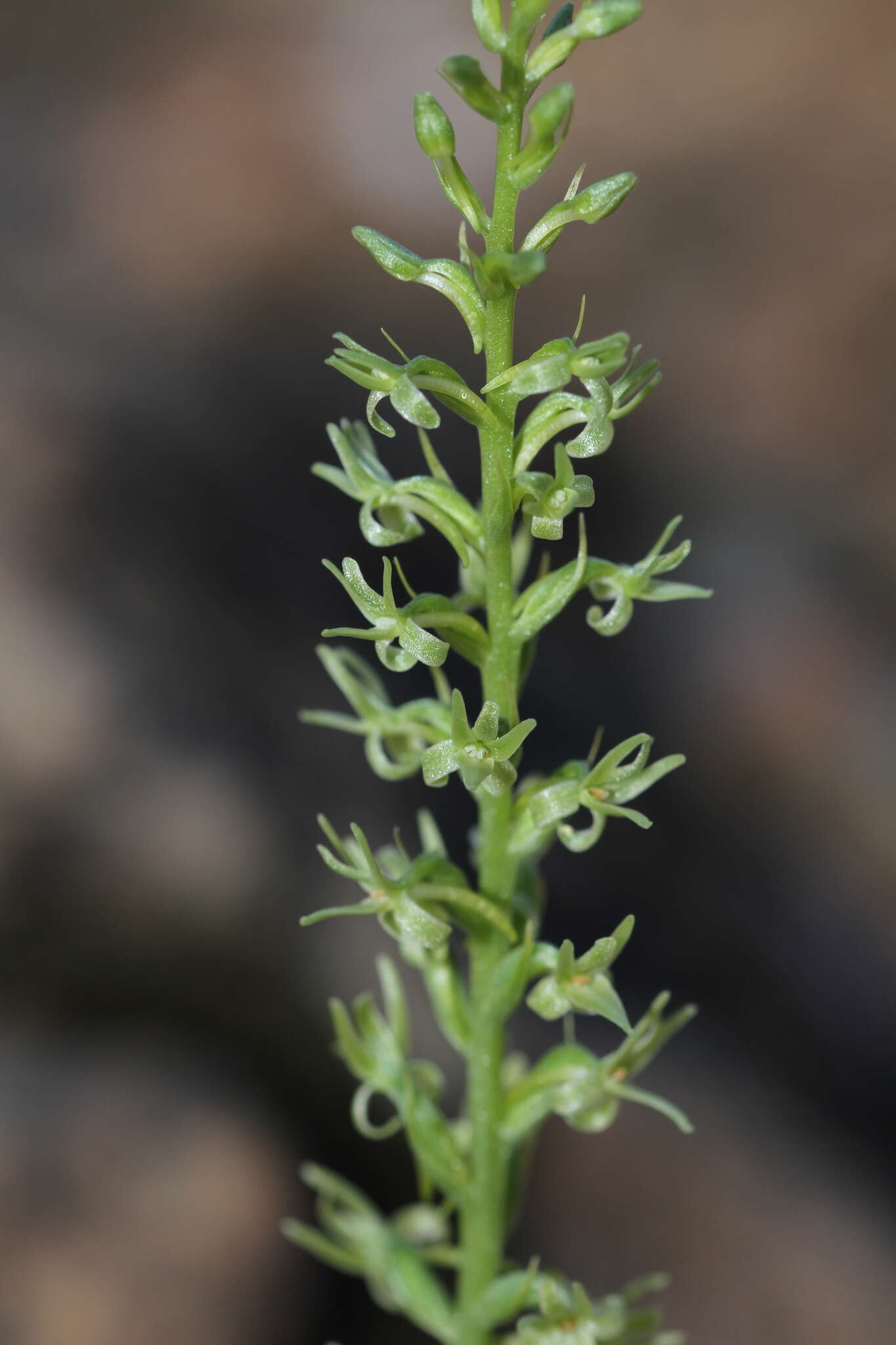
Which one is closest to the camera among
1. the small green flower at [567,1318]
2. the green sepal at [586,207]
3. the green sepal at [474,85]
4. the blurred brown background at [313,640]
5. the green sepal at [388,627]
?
the green sepal at [474,85]

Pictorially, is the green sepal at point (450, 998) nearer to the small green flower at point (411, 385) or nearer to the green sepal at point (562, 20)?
the small green flower at point (411, 385)

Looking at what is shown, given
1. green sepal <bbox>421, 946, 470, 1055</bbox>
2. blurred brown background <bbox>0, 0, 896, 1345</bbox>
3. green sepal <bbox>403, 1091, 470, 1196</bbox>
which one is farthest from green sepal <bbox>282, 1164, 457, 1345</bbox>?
blurred brown background <bbox>0, 0, 896, 1345</bbox>

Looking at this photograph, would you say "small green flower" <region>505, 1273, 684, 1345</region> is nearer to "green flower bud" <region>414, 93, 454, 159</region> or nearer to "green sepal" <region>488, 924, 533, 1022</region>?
"green sepal" <region>488, 924, 533, 1022</region>

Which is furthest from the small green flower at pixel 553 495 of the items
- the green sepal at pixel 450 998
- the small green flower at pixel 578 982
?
the green sepal at pixel 450 998

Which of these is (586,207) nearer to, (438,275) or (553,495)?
(438,275)

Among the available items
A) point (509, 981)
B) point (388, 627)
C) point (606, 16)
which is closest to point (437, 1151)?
point (509, 981)

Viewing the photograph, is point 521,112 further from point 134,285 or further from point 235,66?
point 235,66
